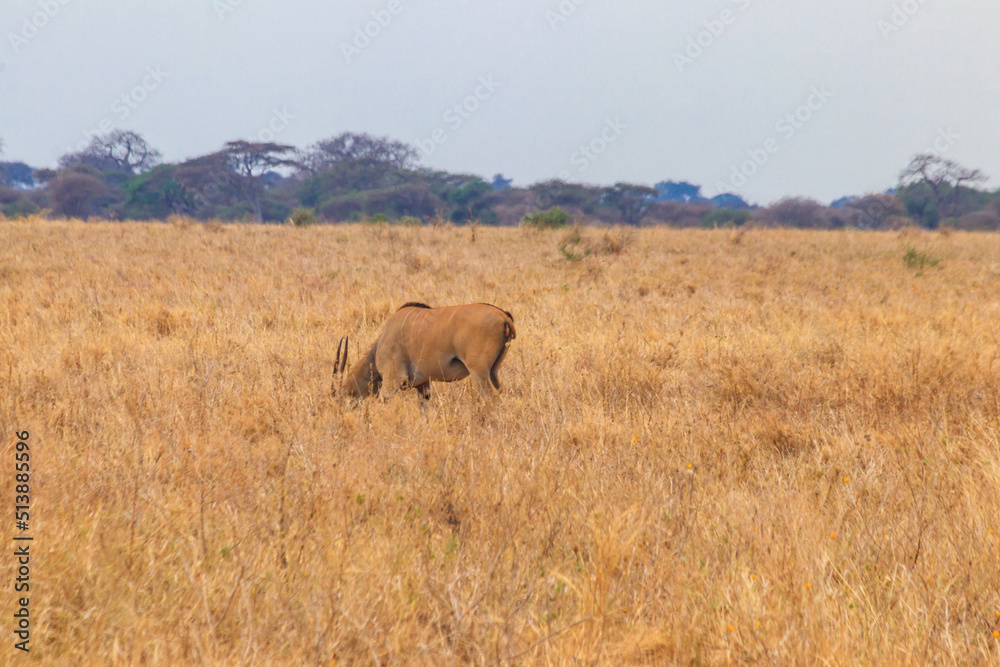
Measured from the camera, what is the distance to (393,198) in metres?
48.2

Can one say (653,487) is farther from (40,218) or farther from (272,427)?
(40,218)

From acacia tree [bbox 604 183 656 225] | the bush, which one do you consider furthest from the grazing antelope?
acacia tree [bbox 604 183 656 225]

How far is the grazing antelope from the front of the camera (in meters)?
5.48

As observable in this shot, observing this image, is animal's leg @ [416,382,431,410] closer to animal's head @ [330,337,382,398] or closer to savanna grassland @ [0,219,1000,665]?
savanna grassland @ [0,219,1000,665]

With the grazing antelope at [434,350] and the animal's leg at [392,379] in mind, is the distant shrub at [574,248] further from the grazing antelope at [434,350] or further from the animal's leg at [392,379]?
the animal's leg at [392,379]

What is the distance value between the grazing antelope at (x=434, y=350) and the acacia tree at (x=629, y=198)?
4752cm

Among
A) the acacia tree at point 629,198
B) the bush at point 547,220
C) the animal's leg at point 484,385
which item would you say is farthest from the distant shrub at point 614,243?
the acacia tree at point 629,198

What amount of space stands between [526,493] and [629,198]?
5102 cm

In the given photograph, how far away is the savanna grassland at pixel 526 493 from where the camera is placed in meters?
2.42

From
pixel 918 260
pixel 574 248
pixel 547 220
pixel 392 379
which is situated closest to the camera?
pixel 392 379

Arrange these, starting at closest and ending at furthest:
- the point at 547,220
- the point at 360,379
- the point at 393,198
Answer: the point at 360,379, the point at 547,220, the point at 393,198

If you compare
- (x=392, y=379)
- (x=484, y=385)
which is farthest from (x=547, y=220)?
(x=484, y=385)

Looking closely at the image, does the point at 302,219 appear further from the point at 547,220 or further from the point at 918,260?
the point at 918,260

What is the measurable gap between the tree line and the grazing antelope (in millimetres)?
35453
